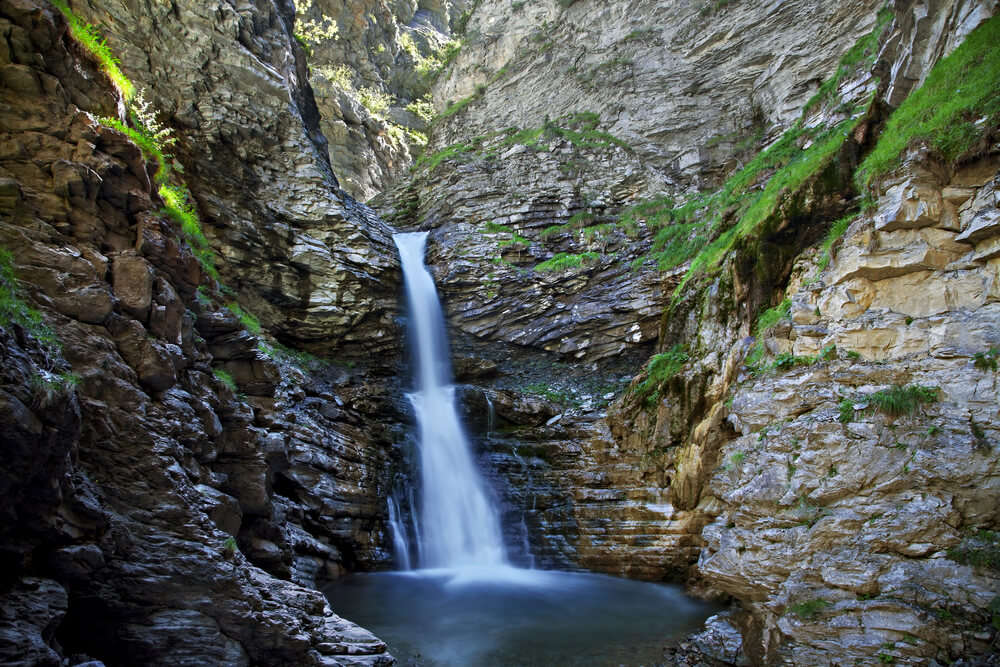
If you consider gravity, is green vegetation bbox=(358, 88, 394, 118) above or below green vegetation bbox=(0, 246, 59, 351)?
above

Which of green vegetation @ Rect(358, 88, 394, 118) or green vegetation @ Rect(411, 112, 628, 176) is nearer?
green vegetation @ Rect(411, 112, 628, 176)

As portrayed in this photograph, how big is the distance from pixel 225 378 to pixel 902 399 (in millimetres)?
9857

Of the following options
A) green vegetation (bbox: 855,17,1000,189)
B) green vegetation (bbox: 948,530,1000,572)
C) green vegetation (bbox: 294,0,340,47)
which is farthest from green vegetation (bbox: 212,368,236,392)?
green vegetation (bbox: 294,0,340,47)

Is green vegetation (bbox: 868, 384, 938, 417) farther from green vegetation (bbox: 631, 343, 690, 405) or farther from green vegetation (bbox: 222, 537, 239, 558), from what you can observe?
green vegetation (bbox: 222, 537, 239, 558)

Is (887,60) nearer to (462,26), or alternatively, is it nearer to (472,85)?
(472,85)

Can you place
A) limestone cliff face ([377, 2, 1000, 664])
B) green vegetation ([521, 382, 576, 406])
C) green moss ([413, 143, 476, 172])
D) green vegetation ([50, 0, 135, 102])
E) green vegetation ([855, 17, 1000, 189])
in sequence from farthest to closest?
green moss ([413, 143, 476, 172]), green vegetation ([521, 382, 576, 406]), green vegetation ([855, 17, 1000, 189]), green vegetation ([50, 0, 135, 102]), limestone cliff face ([377, 2, 1000, 664])

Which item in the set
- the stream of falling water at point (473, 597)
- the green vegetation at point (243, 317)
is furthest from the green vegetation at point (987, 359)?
the green vegetation at point (243, 317)

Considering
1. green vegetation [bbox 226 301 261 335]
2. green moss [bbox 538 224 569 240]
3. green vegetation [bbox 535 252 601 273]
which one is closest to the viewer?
green vegetation [bbox 226 301 261 335]

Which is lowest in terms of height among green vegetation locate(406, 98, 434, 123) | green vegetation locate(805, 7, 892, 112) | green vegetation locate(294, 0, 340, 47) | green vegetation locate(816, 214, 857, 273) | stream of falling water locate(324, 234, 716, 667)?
stream of falling water locate(324, 234, 716, 667)

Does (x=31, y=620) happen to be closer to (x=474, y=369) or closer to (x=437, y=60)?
(x=474, y=369)

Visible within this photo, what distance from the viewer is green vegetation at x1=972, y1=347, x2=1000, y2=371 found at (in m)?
6.46

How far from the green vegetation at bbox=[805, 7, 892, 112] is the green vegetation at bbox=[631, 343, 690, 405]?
9.30 metres

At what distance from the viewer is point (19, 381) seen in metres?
4.06

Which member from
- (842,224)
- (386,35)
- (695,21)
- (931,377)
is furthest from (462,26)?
(931,377)
